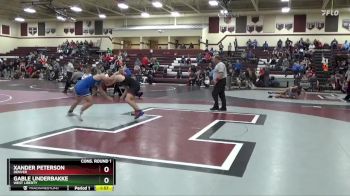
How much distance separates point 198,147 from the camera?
550 cm

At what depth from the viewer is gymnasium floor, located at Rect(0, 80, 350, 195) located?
375cm

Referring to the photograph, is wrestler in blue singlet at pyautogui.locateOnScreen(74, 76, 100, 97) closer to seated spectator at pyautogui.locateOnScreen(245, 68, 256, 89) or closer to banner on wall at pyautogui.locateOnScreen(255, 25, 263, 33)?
seated spectator at pyautogui.locateOnScreen(245, 68, 256, 89)

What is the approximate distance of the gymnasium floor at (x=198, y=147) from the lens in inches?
148

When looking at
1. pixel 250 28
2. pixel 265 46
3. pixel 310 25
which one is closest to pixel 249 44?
pixel 265 46

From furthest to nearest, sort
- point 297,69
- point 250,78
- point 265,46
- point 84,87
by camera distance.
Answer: point 265,46, point 297,69, point 250,78, point 84,87

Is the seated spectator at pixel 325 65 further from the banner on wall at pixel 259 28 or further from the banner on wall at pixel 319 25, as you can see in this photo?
the banner on wall at pixel 259 28

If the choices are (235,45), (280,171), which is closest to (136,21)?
(235,45)

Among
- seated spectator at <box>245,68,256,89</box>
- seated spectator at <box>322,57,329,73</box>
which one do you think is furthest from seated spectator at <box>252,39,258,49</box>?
seated spectator at <box>245,68,256,89</box>

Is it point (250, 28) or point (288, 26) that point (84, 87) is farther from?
point (288, 26)

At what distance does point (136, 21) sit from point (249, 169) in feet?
110
